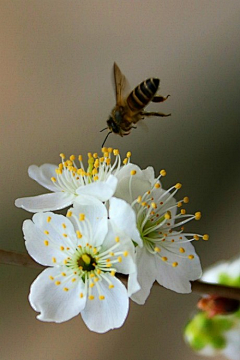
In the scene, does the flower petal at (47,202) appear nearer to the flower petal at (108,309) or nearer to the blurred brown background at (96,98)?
the flower petal at (108,309)

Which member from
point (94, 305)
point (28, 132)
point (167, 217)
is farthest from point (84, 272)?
point (28, 132)

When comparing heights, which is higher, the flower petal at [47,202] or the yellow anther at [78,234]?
the flower petal at [47,202]

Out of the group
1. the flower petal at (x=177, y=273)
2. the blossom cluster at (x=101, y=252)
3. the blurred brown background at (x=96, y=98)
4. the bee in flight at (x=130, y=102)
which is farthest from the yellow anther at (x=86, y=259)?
the blurred brown background at (x=96, y=98)

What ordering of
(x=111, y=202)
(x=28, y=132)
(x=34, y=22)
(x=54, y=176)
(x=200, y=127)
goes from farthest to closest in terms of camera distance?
1. (x=200, y=127)
2. (x=28, y=132)
3. (x=34, y=22)
4. (x=54, y=176)
5. (x=111, y=202)

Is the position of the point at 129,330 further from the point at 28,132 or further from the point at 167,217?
the point at 167,217

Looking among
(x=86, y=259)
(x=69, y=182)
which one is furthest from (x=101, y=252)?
(x=69, y=182)

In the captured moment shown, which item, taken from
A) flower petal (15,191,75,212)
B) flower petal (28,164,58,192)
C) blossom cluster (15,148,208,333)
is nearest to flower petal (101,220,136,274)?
blossom cluster (15,148,208,333)

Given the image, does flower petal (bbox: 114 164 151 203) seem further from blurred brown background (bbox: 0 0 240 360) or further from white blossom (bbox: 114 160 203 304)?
blurred brown background (bbox: 0 0 240 360)
